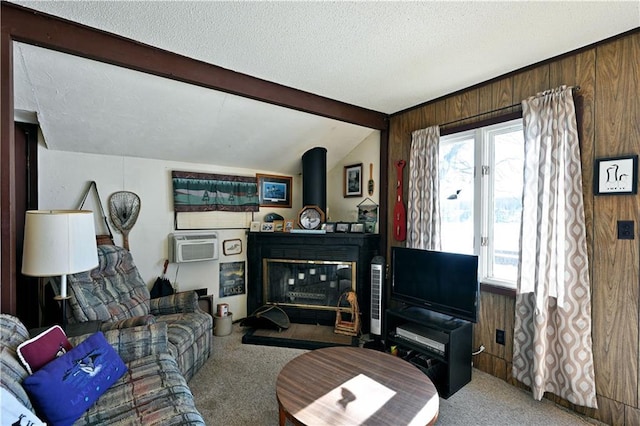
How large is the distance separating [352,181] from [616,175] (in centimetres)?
253

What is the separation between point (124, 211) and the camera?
10.0 feet

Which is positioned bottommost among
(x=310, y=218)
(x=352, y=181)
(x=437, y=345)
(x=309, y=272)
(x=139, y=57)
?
(x=437, y=345)

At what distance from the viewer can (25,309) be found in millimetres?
2611

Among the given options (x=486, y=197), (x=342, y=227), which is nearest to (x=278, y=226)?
(x=342, y=227)

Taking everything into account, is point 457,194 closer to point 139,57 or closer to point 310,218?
point 310,218

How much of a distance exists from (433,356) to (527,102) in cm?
209

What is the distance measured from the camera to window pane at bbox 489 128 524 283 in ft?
8.18

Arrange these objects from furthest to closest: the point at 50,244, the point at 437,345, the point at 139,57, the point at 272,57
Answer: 1. the point at 437,345
2. the point at 272,57
3. the point at 139,57
4. the point at 50,244

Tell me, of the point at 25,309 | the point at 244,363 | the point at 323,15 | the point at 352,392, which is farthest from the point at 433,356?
the point at 25,309

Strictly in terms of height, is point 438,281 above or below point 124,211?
below

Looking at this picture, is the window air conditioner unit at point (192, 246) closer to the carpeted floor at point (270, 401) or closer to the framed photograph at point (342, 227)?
the carpeted floor at point (270, 401)

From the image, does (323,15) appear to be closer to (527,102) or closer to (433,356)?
(527,102)

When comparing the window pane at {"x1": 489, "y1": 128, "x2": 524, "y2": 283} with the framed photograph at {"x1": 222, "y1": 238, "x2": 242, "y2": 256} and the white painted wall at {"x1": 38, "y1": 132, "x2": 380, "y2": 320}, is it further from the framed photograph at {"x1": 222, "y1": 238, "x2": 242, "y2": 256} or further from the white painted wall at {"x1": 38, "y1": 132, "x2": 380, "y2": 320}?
the framed photograph at {"x1": 222, "y1": 238, "x2": 242, "y2": 256}

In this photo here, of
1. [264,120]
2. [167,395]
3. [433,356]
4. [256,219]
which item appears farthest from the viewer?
[256,219]
